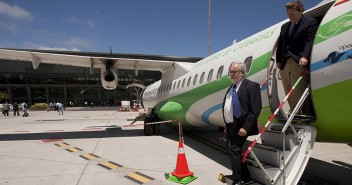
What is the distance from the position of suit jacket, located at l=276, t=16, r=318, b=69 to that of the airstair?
2.19ft

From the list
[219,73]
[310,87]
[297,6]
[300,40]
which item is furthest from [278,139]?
[219,73]

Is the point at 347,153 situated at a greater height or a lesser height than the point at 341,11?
lesser

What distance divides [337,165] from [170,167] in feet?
13.5

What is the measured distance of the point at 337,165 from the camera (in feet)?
22.2

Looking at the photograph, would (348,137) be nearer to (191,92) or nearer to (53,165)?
(191,92)

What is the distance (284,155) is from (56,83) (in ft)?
227

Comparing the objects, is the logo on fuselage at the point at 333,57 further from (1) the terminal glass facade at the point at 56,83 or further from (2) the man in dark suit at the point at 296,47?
(1) the terminal glass facade at the point at 56,83

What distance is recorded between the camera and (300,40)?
457 centimetres

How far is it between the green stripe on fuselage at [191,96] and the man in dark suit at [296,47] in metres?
0.77

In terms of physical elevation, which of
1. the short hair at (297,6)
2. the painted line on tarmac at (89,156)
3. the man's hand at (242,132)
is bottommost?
the painted line on tarmac at (89,156)

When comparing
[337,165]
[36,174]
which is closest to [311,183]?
[337,165]

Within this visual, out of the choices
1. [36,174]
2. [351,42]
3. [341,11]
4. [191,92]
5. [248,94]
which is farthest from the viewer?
[191,92]

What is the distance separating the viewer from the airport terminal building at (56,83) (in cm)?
6331

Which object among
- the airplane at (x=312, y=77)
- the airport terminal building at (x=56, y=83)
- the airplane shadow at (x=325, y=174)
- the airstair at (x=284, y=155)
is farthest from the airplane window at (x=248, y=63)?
the airport terminal building at (x=56, y=83)
